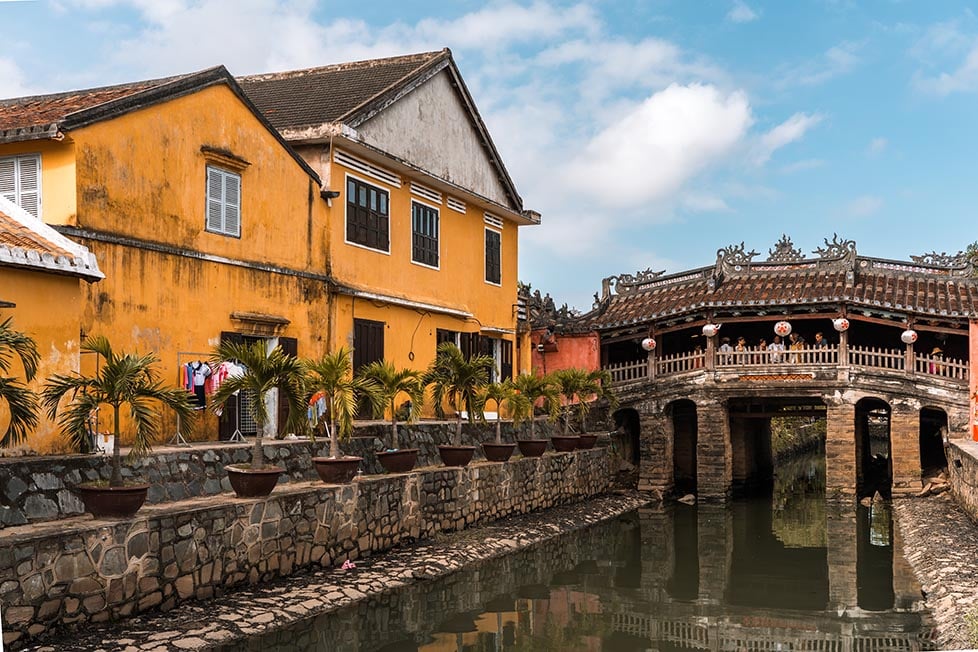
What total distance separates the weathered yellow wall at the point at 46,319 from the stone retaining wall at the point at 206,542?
140 centimetres

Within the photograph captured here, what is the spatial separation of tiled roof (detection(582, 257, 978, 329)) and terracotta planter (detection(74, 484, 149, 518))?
18234 millimetres

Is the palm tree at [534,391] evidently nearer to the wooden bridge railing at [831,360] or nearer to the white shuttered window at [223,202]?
the wooden bridge railing at [831,360]

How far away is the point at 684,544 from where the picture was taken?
62.2 ft

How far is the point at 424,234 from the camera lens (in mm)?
20438

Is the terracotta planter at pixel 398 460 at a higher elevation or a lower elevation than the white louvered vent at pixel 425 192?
lower

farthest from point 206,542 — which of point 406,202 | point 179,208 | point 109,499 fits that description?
point 406,202

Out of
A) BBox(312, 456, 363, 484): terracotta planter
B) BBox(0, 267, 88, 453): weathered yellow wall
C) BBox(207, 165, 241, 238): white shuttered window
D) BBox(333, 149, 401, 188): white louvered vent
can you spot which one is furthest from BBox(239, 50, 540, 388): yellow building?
BBox(0, 267, 88, 453): weathered yellow wall

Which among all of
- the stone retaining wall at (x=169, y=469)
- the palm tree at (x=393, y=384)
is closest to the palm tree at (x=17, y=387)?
the stone retaining wall at (x=169, y=469)

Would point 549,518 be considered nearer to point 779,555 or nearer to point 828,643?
point 779,555

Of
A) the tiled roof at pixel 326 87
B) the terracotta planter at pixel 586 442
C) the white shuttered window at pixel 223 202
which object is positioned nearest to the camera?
the white shuttered window at pixel 223 202

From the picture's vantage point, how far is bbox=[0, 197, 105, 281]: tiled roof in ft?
33.7

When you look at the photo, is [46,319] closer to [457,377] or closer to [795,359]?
[457,377]

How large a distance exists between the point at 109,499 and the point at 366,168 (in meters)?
9.73

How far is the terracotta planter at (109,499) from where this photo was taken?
392 inches
